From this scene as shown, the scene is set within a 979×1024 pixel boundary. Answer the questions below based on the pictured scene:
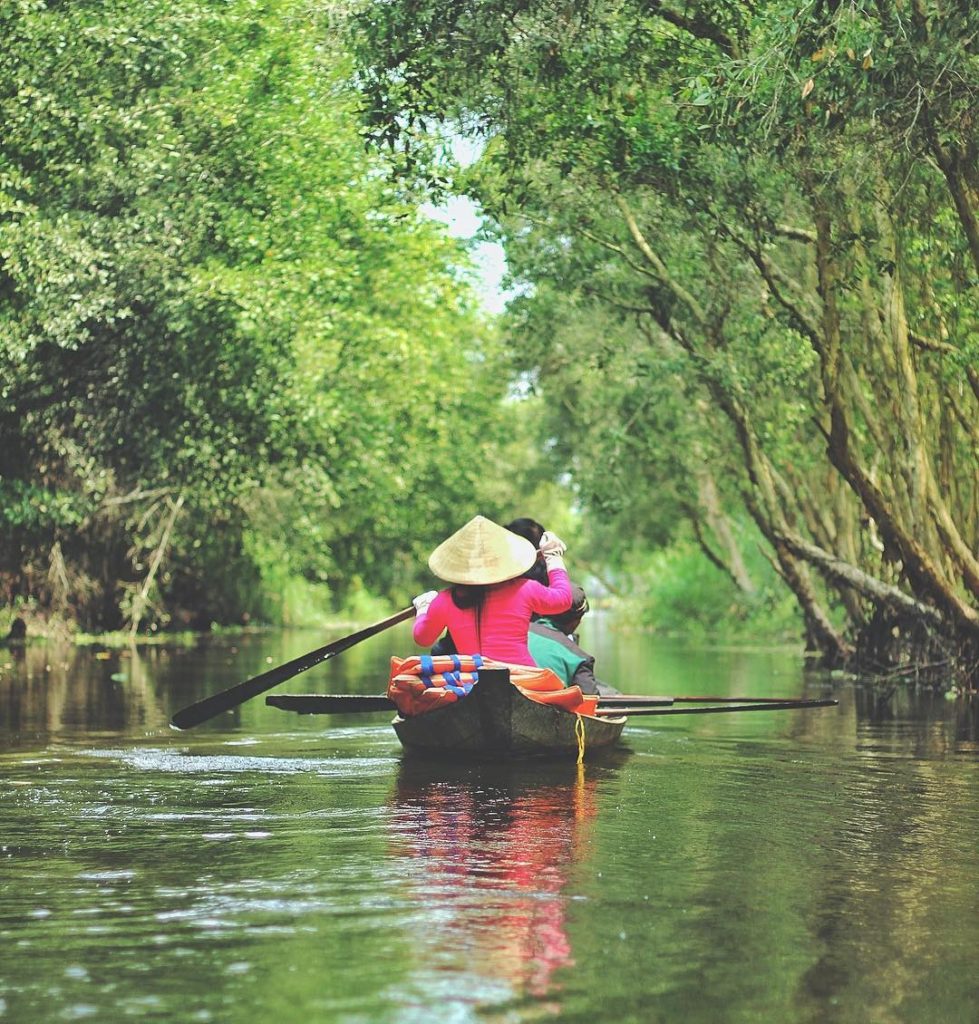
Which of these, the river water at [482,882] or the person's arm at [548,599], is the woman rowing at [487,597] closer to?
the person's arm at [548,599]

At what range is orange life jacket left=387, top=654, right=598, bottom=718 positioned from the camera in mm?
12492

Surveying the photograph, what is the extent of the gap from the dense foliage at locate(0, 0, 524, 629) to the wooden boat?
6.00 m

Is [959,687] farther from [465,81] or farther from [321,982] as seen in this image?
[321,982]

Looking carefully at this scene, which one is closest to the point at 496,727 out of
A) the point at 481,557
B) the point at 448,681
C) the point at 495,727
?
the point at 495,727

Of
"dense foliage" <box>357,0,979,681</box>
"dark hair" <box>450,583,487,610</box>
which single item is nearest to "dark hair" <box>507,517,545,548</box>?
"dark hair" <box>450,583,487,610</box>

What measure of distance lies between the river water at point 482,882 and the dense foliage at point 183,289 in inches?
267

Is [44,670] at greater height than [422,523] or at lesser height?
lesser

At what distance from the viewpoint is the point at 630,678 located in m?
26.5

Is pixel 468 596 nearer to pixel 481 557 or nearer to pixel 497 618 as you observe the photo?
pixel 497 618

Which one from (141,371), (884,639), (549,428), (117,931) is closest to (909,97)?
(117,931)

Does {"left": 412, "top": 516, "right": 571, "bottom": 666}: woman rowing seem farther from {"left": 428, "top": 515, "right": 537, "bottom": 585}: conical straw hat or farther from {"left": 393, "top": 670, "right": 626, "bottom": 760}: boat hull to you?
{"left": 393, "top": 670, "right": 626, "bottom": 760}: boat hull

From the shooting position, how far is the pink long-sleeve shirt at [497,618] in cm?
1297

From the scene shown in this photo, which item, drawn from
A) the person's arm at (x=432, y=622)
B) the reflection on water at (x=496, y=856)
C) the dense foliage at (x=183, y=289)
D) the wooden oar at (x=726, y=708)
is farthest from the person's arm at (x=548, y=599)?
the dense foliage at (x=183, y=289)

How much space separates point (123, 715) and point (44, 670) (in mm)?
8563
